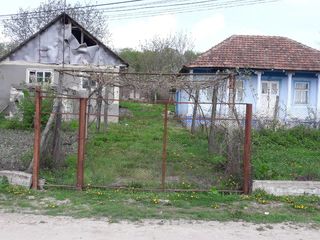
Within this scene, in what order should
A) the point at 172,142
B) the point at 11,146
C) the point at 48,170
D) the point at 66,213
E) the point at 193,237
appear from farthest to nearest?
the point at 172,142 → the point at 11,146 → the point at 48,170 → the point at 66,213 → the point at 193,237

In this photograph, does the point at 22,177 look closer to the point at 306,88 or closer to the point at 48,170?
the point at 48,170

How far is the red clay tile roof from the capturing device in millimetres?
22391

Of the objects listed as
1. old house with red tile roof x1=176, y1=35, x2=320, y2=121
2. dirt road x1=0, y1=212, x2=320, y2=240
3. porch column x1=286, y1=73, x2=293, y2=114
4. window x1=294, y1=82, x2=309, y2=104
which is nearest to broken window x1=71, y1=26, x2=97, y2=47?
old house with red tile roof x1=176, y1=35, x2=320, y2=121

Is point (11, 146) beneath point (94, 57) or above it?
beneath

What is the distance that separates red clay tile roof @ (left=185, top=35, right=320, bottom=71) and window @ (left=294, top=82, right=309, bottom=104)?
1333 millimetres

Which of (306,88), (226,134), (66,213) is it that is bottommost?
(66,213)

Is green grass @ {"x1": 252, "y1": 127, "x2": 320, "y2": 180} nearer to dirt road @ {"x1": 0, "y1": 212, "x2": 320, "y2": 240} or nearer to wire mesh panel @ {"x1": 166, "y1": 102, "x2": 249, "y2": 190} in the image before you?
wire mesh panel @ {"x1": 166, "y1": 102, "x2": 249, "y2": 190}

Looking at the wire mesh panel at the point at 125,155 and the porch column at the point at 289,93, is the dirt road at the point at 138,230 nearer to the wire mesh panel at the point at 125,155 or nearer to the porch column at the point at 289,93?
the wire mesh panel at the point at 125,155

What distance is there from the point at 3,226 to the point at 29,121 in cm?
1222

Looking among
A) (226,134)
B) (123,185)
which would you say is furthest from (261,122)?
(123,185)

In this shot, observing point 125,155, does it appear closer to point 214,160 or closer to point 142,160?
point 142,160

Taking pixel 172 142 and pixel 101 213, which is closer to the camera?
pixel 101 213

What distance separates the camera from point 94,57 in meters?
23.6

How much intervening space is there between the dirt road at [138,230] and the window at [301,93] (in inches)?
688
